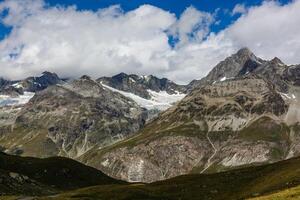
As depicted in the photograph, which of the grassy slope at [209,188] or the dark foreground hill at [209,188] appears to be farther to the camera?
the grassy slope at [209,188]

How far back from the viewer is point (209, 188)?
5689 inches

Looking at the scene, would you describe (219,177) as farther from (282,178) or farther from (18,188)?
(18,188)

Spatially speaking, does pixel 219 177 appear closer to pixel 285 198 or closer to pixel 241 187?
pixel 241 187

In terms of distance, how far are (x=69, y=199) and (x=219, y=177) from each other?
57.0 m

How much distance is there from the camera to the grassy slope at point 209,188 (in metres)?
128

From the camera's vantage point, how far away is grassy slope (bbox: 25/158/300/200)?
128 metres

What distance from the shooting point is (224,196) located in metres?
130

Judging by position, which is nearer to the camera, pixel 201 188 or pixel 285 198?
pixel 285 198

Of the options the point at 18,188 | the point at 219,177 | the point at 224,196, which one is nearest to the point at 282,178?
the point at 224,196

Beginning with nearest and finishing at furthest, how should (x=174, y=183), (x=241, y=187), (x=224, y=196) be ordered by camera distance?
(x=224, y=196), (x=241, y=187), (x=174, y=183)

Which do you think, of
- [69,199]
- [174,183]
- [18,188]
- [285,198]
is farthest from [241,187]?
[18,188]

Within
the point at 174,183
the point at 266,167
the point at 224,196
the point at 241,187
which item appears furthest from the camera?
the point at 266,167

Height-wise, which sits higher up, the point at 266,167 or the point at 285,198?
the point at 266,167

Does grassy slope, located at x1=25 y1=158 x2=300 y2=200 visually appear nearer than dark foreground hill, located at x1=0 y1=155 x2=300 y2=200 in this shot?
No
